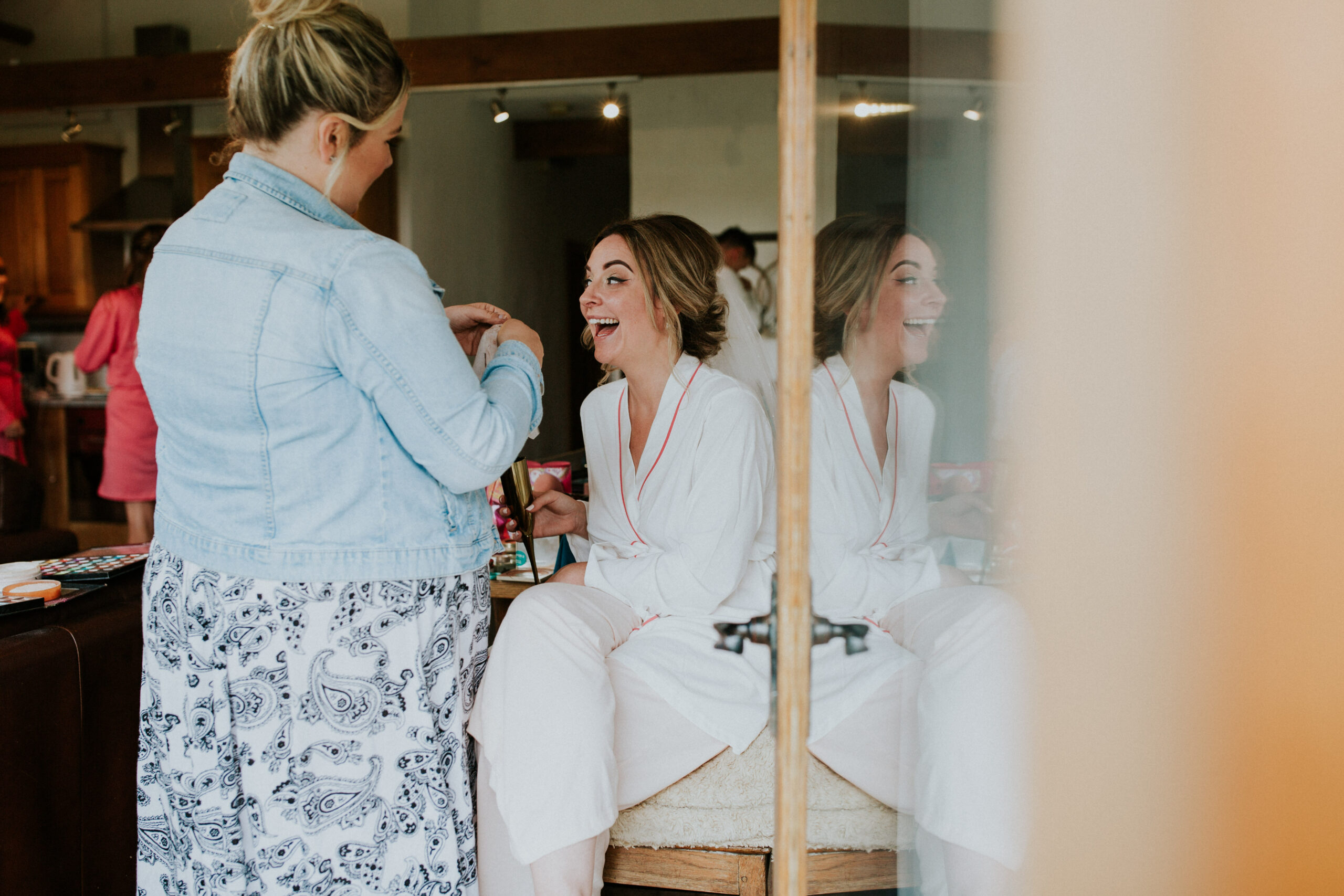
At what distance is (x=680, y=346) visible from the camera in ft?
5.34

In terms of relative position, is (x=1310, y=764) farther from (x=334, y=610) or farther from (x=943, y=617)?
(x=334, y=610)

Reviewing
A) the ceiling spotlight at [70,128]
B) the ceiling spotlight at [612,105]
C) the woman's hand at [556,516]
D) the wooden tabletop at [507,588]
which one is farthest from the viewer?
the ceiling spotlight at [70,128]

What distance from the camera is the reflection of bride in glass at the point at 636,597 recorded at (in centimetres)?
125

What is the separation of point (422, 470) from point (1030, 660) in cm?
71

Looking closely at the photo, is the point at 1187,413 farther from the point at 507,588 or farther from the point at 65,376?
the point at 65,376

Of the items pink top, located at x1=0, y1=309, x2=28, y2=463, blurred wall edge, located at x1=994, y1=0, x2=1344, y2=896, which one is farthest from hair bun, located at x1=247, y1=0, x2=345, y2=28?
pink top, located at x1=0, y1=309, x2=28, y2=463

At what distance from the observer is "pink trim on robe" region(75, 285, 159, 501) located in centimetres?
391

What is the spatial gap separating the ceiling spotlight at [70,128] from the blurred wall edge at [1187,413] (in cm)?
614

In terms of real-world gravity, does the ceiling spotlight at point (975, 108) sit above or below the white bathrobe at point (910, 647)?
above

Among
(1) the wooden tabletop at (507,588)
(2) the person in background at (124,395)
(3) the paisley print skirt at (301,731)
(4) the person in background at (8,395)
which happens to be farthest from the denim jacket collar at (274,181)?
(4) the person in background at (8,395)

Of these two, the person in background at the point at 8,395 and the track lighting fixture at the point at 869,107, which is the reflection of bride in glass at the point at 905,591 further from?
the person in background at the point at 8,395

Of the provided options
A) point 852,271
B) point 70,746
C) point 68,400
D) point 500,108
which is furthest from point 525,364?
point 68,400

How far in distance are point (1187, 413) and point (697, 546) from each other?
0.70 meters

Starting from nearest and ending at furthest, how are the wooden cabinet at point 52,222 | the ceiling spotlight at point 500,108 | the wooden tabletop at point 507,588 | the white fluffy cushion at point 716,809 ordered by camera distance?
the white fluffy cushion at point 716,809
the wooden tabletop at point 507,588
the ceiling spotlight at point 500,108
the wooden cabinet at point 52,222
